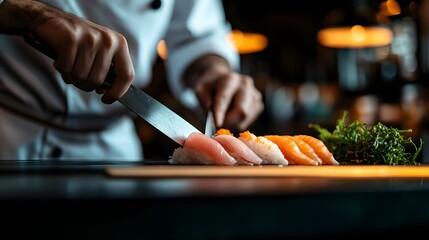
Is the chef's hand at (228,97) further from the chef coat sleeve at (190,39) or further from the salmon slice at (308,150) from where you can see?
the salmon slice at (308,150)

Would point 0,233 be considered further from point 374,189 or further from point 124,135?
point 124,135

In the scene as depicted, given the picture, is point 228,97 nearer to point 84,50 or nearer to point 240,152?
point 240,152

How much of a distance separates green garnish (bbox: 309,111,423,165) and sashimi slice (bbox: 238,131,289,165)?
249 mm

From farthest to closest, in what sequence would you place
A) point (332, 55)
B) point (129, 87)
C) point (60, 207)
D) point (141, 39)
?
point (332, 55) → point (141, 39) → point (129, 87) → point (60, 207)

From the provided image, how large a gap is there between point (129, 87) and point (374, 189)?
743mm

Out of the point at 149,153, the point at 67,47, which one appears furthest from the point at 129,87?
the point at 149,153

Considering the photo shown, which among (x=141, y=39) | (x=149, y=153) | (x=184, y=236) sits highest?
(x=141, y=39)

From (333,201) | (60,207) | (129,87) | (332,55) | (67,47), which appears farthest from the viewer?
(332,55)

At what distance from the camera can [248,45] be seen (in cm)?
700

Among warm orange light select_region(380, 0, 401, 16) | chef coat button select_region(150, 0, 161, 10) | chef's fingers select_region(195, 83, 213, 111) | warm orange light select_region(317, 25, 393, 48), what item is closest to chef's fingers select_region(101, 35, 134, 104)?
chef's fingers select_region(195, 83, 213, 111)

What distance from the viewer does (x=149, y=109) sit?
1.49m

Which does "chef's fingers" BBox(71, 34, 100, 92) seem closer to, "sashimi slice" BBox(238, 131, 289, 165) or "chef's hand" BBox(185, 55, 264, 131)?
"sashimi slice" BBox(238, 131, 289, 165)

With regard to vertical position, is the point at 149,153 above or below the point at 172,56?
below

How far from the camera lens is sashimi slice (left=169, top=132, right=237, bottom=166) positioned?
137cm
